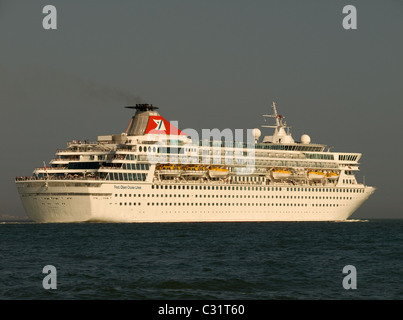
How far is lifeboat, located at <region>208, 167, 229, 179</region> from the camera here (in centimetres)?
8150

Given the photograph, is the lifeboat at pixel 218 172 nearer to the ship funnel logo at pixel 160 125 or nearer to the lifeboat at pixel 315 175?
the ship funnel logo at pixel 160 125

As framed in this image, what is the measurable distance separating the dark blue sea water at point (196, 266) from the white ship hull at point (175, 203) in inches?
547

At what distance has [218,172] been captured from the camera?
81812 mm

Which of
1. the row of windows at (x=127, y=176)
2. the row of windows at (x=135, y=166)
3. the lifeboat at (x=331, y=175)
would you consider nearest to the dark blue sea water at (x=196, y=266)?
the row of windows at (x=127, y=176)

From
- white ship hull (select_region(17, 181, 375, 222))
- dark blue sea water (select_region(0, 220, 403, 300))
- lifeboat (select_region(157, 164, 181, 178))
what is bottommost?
dark blue sea water (select_region(0, 220, 403, 300))

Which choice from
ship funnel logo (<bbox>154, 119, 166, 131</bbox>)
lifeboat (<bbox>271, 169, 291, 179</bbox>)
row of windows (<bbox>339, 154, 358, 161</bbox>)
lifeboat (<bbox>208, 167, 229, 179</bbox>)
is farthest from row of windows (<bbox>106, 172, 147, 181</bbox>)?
row of windows (<bbox>339, 154, 358, 161</bbox>)

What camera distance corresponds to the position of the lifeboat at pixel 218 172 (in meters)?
81.5

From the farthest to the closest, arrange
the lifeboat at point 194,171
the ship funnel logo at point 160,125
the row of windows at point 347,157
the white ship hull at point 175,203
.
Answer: the row of windows at point 347,157 < the ship funnel logo at point 160,125 < the lifeboat at point 194,171 < the white ship hull at point 175,203

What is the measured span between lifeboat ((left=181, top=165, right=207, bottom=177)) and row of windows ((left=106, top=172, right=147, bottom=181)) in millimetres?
6559

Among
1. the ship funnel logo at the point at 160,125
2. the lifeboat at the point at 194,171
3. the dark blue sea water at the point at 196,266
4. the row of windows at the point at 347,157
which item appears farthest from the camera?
the row of windows at the point at 347,157

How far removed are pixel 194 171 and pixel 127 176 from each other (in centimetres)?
1025

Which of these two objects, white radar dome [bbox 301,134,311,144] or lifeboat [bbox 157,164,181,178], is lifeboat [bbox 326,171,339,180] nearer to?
white radar dome [bbox 301,134,311,144]

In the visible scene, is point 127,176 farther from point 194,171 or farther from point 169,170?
point 194,171
